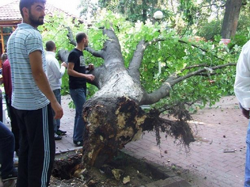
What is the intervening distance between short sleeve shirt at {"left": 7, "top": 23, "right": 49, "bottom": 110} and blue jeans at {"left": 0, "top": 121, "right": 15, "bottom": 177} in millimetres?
997

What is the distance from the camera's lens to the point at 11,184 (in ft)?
11.6

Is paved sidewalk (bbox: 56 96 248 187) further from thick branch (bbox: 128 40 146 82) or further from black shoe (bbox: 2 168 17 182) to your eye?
black shoe (bbox: 2 168 17 182)

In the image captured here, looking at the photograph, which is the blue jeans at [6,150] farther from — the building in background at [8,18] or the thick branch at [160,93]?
the building in background at [8,18]

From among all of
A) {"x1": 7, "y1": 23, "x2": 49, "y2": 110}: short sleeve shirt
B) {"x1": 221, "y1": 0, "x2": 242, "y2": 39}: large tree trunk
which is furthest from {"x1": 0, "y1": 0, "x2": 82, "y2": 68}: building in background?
{"x1": 7, "y1": 23, "x2": 49, "y2": 110}: short sleeve shirt

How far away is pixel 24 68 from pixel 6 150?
146cm

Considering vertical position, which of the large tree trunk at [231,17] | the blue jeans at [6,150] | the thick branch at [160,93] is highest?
the large tree trunk at [231,17]

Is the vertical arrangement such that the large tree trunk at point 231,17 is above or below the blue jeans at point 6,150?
above

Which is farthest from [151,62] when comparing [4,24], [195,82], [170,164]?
[4,24]

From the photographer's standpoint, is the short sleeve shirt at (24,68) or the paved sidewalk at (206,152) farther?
the paved sidewalk at (206,152)

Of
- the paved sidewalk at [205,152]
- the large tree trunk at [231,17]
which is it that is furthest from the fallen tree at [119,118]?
the large tree trunk at [231,17]

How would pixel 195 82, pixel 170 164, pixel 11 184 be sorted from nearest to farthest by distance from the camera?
pixel 11 184, pixel 170 164, pixel 195 82

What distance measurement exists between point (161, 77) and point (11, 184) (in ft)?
10.4

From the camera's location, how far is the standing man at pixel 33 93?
8.50 ft

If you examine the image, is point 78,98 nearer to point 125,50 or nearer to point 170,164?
point 125,50
